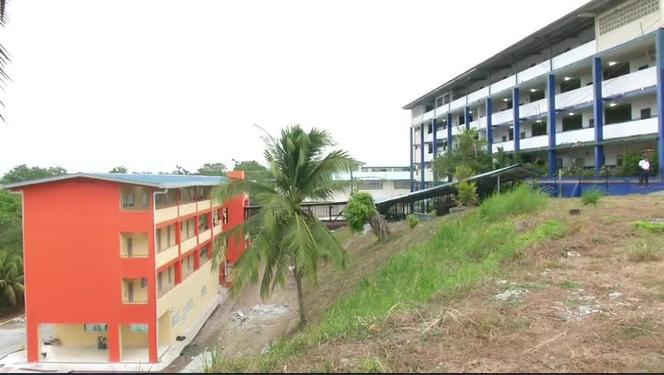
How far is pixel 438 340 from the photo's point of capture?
3992 mm

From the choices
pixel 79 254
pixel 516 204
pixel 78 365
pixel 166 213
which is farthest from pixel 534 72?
pixel 78 365

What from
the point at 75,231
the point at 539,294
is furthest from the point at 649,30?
the point at 75,231

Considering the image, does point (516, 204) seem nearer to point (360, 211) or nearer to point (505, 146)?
point (360, 211)

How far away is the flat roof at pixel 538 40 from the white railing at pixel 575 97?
12.1ft

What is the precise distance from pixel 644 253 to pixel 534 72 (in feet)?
86.9

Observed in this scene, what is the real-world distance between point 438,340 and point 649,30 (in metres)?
23.1

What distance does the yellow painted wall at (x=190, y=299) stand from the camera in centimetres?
1886

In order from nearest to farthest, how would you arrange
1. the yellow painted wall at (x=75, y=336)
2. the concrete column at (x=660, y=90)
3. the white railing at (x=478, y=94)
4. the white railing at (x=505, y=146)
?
the yellow painted wall at (x=75, y=336), the concrete column at (x=660, y=90), the white railing at (x=505, y=146), the white railing at (x=478, y=94)

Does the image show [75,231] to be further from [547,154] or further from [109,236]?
[547,154]

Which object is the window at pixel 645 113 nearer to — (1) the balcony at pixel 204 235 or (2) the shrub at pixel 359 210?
(2) the shrub at pixel 359 210

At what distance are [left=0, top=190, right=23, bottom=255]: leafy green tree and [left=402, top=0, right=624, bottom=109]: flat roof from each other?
3374 cm

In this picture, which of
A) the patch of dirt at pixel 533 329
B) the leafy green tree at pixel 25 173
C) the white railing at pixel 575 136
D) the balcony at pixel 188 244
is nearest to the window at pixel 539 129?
the white railing at pixel 575 136

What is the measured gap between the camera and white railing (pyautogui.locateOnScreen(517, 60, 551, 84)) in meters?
28.9

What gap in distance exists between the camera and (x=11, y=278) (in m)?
27.4
